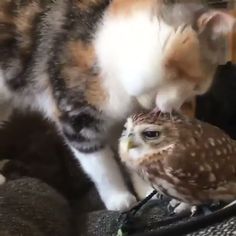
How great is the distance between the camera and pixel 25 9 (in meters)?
1.05

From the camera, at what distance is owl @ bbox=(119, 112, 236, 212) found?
692 mm

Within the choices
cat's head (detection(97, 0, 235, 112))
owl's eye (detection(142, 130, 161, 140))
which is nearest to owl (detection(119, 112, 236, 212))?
owl's eye (detection(142, 130, 161, 140))

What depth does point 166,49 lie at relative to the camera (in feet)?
2.83

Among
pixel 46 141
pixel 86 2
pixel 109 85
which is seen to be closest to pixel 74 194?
pixel 46 141

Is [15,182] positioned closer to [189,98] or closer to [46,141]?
[46,141]

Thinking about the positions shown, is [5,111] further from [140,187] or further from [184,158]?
[184,158]

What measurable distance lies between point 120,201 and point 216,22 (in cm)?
35

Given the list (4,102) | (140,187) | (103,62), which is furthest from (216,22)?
(4,102)

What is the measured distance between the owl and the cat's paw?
22 cm

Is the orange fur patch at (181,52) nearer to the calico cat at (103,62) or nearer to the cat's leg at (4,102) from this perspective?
the calico cat at (103,62)

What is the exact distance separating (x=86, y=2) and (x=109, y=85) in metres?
0.17

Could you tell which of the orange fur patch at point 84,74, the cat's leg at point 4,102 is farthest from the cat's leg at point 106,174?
the cat's leg at point 4,102

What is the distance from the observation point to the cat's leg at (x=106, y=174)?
997 mm

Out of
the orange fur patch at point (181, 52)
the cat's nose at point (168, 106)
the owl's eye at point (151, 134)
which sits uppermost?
the orange fur patch at point (181, 52)
